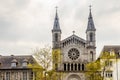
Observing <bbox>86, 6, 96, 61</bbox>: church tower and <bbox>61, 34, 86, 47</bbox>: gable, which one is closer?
<bbox>86, 6, 96, 61</bbox>: church tower

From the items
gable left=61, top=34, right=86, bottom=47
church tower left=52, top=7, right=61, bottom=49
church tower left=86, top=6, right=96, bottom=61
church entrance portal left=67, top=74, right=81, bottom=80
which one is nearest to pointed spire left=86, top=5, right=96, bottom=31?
church tower left=86, top=6, right=96, bottom=61

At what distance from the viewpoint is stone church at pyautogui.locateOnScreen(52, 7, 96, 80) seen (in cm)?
12244

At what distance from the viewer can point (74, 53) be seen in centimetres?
12456

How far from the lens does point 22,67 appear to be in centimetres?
11194

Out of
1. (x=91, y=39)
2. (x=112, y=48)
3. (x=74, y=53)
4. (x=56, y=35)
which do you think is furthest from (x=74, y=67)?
(x=112, y=48)

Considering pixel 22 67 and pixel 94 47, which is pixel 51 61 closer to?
pixel 22 67

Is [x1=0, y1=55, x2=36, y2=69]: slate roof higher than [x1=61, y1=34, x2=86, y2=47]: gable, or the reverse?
[x1=61, y1=34, x2=86, y2=47]: gable

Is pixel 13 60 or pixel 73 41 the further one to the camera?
pixel 73 41

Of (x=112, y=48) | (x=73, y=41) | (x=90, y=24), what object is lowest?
(x=112, y=48)

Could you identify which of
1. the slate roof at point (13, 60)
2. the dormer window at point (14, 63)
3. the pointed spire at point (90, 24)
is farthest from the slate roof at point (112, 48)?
the dormer window at point (14, 63)

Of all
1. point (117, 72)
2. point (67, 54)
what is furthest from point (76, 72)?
point (117, 72)

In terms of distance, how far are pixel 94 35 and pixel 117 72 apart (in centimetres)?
1604

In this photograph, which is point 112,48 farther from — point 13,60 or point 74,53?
point 13,60

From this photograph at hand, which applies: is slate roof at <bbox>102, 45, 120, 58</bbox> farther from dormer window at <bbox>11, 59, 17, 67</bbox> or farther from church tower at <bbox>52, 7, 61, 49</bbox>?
dormer window at <bbox>11, 59, 17, 67</bbox>
